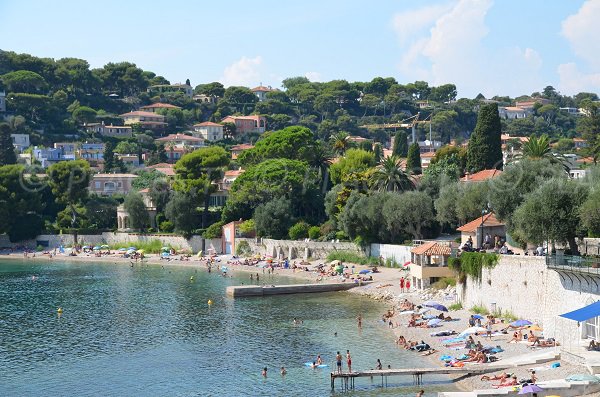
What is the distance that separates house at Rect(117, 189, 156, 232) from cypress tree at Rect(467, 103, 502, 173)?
1377 inches

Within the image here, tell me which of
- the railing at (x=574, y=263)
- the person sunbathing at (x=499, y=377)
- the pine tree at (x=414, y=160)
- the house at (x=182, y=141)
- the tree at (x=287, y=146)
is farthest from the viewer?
the house at (x=182, y=141)

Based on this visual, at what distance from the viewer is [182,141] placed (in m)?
148

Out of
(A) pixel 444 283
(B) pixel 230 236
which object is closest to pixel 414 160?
(B) pixel 230 236

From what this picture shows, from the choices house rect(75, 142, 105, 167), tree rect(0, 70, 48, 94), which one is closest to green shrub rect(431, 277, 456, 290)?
house rect(75, 142, 105, 167)

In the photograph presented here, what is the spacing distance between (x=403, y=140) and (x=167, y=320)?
6330 cm

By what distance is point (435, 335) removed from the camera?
40781 millimetres

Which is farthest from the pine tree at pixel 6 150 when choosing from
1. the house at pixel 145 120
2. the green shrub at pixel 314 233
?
the green shrub at pixel 314 233

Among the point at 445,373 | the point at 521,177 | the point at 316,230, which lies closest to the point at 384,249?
the point at 316,230

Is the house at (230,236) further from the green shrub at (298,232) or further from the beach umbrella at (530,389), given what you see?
the beach umbrella at (530,389)

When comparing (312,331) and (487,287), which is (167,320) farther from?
(487,287)

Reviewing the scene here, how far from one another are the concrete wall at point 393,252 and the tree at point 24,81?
10638 cm

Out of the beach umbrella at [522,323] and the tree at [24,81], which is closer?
the beach umbrella at [522,323]

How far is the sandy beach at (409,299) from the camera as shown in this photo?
31.6 metres

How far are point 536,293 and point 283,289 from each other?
24078 millimetres
